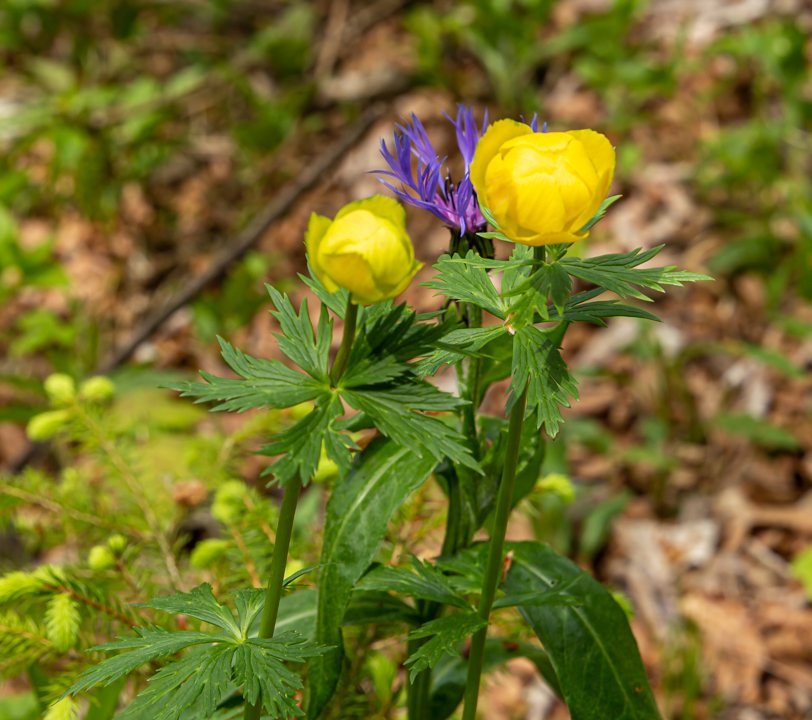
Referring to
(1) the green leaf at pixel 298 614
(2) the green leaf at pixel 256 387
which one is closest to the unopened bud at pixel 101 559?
(1) the green leaf at pixel 298 614

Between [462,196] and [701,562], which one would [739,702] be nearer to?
[701,562]

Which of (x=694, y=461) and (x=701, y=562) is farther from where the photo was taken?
(x=694, y=461)

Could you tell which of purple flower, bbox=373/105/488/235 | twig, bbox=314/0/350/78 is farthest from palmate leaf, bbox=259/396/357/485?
twig, bbox=314/0/350/78

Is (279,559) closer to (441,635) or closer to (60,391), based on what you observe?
(441,635)

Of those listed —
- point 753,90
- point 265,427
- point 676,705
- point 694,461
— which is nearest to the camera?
point 265,427

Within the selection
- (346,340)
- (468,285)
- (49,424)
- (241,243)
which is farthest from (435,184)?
(241,243)

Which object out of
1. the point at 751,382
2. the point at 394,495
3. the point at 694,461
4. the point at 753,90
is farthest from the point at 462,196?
the point at 753,90
